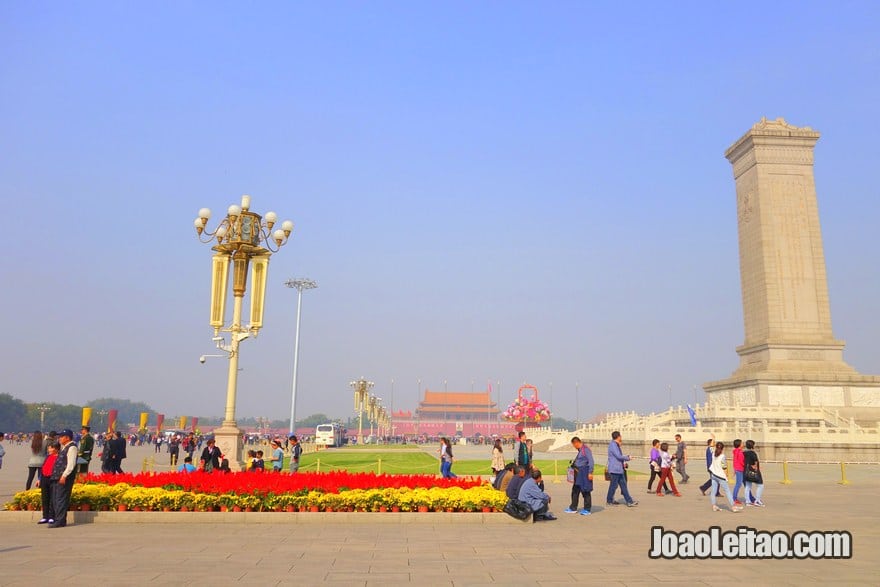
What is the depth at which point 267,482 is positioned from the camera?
12.5m

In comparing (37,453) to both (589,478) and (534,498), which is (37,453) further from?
(589,478)

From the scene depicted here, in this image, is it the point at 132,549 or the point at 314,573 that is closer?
the point at 314,573

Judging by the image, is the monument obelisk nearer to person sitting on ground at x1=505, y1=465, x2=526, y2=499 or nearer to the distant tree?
person sitting on ground at x1=505, y1=465, x2=526, y2=499

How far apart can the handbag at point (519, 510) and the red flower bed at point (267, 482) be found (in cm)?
125

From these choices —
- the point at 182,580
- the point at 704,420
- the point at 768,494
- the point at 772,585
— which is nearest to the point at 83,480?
the point at 182,580

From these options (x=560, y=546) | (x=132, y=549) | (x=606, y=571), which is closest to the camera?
(x=606, y=571)

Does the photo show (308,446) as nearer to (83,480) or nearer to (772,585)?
(83,480)

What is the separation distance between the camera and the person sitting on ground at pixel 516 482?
12445 mm

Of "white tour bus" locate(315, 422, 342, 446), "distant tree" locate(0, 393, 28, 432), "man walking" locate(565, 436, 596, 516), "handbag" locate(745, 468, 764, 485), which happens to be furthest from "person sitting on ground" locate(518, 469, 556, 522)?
"distant tree" locate(0, 393, 28, 432)

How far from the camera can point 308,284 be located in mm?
60031

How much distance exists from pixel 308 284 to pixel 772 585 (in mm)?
55424

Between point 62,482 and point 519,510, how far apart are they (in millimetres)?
7933

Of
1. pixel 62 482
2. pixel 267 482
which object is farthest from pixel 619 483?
pixel 62 482

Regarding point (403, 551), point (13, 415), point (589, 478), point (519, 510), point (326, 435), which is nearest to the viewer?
point (403, 551)
